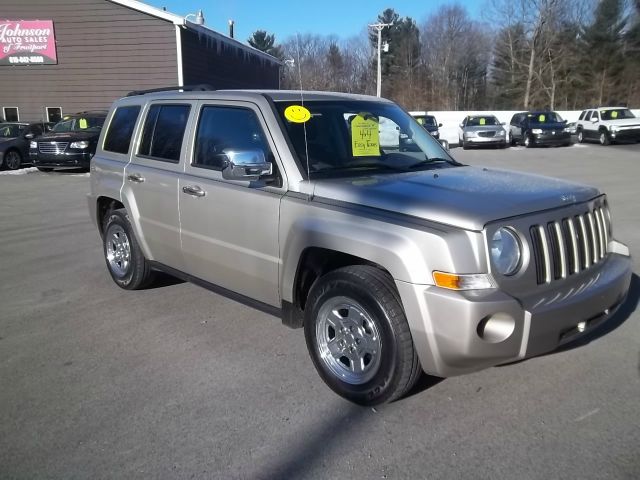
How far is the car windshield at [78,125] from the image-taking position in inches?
684

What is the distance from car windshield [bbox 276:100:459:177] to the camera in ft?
12.5

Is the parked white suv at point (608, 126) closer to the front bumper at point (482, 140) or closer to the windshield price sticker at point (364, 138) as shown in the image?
the front bumper at point (482, 140)

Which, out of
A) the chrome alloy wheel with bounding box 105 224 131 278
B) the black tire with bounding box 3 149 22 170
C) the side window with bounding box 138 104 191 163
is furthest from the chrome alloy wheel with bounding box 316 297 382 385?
the black tire with bounding box 3 149 22 170

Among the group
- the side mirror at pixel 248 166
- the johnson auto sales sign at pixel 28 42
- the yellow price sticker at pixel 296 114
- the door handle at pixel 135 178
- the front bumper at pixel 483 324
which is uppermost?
the johnson auto sales sign at pixel 28 42

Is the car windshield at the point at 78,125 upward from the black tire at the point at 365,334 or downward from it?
upward

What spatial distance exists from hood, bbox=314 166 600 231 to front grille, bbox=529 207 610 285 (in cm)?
12

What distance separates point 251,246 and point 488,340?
1742 mm

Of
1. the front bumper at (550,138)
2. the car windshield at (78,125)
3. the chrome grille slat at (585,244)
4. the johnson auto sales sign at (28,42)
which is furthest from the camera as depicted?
the front bumper at (550,138)

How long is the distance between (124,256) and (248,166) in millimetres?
2506

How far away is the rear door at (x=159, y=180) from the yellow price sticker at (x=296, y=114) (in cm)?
100

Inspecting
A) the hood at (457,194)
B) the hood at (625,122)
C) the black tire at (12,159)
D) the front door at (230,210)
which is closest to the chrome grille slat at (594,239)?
the hood at (457,194)

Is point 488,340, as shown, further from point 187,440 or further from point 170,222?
point 170,222

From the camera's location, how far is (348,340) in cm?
338

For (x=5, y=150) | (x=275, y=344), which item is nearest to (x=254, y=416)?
(x=275, y=344)
